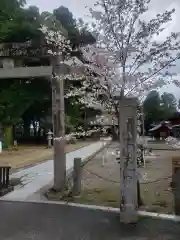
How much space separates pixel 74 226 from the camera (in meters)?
6.40

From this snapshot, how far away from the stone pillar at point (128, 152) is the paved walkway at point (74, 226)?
17.7 inches

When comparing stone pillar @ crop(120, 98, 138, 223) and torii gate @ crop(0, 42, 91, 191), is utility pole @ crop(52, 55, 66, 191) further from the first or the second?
stone pillar @ crop(120, 98, 138, 223)

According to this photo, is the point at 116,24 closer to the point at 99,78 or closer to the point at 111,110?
the point at 99,78

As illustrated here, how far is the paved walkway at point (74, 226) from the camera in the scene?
584 centimetres

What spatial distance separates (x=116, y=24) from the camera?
7.46m

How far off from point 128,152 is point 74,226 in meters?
1.65

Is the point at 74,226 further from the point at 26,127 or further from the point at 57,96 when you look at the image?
the point at 26,127

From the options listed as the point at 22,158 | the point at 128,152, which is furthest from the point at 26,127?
the point at 128,152

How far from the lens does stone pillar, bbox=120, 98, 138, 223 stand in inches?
267

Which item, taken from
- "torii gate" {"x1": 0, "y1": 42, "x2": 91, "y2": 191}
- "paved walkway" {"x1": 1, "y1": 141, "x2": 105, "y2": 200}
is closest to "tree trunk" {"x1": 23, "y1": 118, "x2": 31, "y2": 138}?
"paved walkway" {"x1": 1, "y1": 141, "x2": 105, "y2": 200}

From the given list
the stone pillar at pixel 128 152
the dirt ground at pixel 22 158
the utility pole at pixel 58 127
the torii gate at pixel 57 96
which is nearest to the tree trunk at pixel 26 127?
the dirt ground at pixel 22 158

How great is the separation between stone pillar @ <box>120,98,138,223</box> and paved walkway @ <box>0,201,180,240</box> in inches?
17.7

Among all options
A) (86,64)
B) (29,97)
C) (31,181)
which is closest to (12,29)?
(29,97)

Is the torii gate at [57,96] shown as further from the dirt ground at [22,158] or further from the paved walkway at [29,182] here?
the dirt ground at [22,158]
